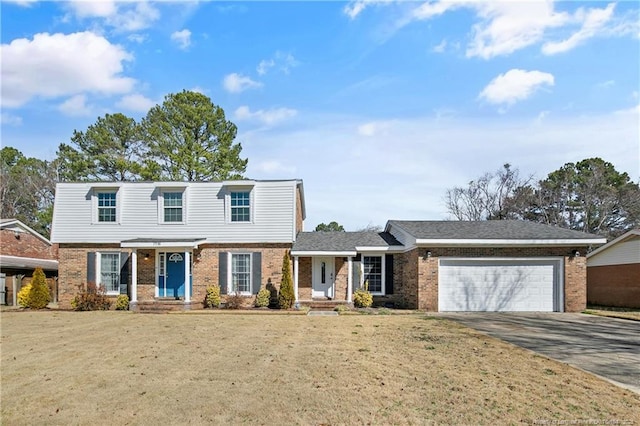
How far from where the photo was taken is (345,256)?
823 inches

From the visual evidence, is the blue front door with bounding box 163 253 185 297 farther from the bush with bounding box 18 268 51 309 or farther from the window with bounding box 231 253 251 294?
the bush with bounding box 18 268 51 309

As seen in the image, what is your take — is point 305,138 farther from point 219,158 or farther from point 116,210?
point 219,158

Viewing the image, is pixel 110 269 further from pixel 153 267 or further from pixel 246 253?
pixel 246 253

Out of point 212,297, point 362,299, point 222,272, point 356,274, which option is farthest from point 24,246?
point 362,299

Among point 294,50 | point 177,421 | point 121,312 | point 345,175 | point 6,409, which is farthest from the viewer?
point 345,175

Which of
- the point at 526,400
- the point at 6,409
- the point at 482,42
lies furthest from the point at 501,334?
the point at 6,409

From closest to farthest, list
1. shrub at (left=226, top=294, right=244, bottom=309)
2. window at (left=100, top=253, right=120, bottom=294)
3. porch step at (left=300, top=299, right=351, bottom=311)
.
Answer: shrub at (left=226, top=294, right=244, bottom=309) < porch step at (left=300, top=299, right=351, bottom=311) < window at (left=100, top=253, right=120, bottom=294)

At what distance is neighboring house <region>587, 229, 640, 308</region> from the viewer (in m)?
21.4

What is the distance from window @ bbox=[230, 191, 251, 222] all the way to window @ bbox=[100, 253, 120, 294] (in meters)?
5.41

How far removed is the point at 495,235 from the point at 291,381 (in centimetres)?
1414

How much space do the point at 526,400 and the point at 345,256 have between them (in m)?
14.9

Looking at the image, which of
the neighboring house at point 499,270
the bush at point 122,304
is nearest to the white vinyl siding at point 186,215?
the bush at point 122,304

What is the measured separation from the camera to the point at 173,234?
2081 centimetres

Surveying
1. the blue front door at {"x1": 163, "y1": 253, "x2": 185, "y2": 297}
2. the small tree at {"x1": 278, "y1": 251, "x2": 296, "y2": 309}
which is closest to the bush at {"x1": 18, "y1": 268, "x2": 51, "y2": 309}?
the blue front door at {"x1": 163, "y1": 253, "x2": 185, "y2": 297}
